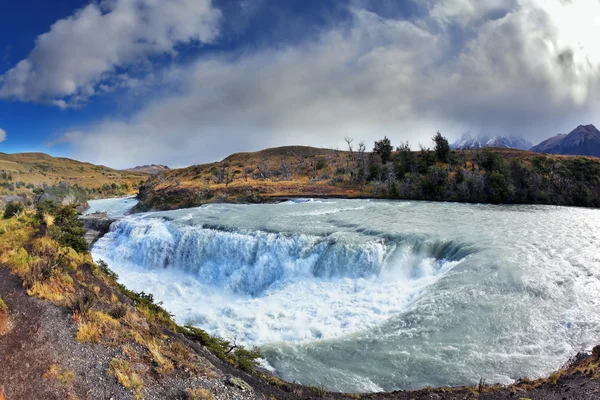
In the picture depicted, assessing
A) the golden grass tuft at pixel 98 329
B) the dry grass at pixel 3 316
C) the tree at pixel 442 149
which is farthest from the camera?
the tree at pixel 442 149

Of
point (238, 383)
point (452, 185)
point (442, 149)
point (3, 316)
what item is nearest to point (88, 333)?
point (3, 316)

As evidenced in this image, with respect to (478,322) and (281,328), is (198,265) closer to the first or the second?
(281,328)

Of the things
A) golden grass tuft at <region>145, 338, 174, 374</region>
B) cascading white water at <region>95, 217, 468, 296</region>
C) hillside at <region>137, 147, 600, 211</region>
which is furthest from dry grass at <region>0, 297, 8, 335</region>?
hillside at <region>137, 147, 600, 211</region>

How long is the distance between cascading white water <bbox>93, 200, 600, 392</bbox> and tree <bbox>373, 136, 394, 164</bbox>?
45.6 m

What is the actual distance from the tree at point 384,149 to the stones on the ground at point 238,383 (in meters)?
70.9

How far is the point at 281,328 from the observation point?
1491 centimetres

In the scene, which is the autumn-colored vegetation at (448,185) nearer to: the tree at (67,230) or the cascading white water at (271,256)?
the cascading white water at (271,256)

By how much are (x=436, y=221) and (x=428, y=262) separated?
9.94 m

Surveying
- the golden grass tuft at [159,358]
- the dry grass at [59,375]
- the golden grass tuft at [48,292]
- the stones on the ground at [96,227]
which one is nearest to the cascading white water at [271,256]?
the stones on the ground at [96,227]

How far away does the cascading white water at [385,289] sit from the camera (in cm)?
1153

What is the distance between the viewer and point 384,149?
7606 cm

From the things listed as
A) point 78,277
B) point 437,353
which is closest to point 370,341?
point 437,353

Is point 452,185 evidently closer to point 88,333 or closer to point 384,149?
point 384,149

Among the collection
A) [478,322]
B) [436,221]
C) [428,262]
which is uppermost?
[436,221]
